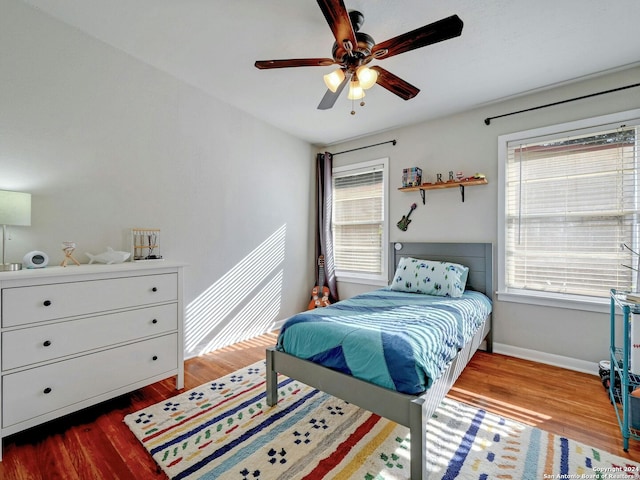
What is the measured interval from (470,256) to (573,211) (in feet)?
3.06

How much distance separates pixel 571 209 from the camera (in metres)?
2.65

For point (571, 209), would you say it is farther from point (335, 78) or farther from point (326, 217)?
point (326, 217)

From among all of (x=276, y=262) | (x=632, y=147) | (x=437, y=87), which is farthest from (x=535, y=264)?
(x=276, y=262)

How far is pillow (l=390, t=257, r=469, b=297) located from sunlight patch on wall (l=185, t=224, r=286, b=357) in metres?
1.51

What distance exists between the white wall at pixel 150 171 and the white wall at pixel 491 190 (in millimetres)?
1488

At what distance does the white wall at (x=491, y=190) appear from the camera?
2.54 metres

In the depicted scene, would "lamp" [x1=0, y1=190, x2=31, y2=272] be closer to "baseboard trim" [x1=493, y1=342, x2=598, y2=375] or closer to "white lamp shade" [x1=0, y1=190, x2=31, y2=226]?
"white lamp shade" [x1=0, y1=190, x2=31, y2=226]

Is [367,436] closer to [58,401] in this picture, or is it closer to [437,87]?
[58,401]

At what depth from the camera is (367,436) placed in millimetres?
1697

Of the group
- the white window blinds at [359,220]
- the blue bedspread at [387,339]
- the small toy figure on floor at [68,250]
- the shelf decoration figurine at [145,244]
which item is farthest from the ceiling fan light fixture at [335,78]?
the white window blinds at [359,220]

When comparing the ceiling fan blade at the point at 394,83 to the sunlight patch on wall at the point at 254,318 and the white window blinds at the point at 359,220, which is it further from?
the sunlight patch on wall at the point at 254,318

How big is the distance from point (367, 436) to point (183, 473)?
0.97m

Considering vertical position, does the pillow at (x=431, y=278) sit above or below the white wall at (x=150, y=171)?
below

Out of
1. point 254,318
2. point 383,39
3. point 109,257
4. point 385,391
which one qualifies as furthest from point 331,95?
point 254,318
